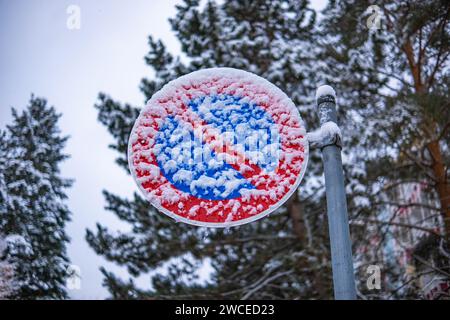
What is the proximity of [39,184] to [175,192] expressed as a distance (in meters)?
9.56

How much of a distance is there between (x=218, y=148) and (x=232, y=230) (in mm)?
8750

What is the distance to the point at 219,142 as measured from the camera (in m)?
2.96

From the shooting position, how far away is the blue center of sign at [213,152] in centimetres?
281

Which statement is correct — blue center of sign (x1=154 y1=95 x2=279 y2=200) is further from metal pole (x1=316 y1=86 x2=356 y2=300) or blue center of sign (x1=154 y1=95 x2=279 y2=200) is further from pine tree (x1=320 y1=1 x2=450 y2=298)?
pine tree (x1=320 y1=1 x2=450 y2=298)

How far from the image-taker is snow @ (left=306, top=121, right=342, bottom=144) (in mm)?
2656

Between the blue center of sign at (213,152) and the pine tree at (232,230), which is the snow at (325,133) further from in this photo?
the pine tree at (232,230)

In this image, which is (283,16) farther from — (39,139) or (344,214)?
(344,214)

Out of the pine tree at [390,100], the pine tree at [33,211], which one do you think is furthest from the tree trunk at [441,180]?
the pine tree at [33,211]

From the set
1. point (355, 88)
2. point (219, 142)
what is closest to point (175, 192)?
point (219, 142)

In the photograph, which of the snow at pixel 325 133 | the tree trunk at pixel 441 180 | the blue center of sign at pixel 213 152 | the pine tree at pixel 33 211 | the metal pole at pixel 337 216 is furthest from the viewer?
the pine tree at pixel 33 211

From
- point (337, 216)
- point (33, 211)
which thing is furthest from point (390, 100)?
point (337, 216)

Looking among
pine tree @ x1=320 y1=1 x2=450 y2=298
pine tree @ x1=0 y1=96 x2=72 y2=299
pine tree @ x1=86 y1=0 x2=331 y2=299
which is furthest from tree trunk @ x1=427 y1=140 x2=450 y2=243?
pine tree @ x1=0 y1=96 x2=72 y2=299

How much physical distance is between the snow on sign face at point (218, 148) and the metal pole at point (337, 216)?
0.41ft

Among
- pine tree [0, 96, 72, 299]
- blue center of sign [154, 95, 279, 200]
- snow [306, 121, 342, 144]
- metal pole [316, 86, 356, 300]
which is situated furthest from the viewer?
pine tree [0, 96, 72, 299]
